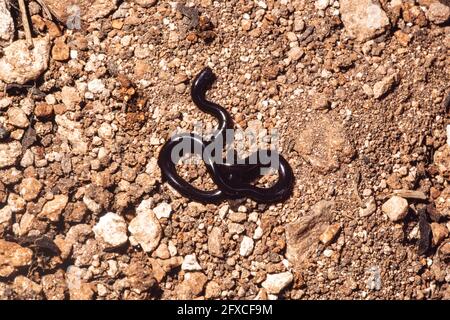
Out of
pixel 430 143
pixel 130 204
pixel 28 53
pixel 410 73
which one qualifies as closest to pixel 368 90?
pixel 410 73

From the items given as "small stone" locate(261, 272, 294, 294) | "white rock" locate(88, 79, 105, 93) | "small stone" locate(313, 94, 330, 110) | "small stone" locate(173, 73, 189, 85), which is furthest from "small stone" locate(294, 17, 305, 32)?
"small stone" locate(261, 272, 294, 294)

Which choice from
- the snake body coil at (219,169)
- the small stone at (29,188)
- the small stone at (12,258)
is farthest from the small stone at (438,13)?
the small stone at (12,258)

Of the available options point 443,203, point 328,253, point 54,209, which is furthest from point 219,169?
point 443,203

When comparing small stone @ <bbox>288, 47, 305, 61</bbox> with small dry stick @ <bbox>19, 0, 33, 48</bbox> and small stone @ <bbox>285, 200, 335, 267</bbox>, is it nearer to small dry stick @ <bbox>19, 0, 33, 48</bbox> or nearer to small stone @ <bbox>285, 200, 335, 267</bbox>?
small stone @ <bbox>285, 200, 335, 267</bbox>

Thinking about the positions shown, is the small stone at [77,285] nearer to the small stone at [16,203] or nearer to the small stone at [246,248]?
the small stone at [16,203]

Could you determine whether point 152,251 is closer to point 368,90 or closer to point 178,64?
point 178,64
